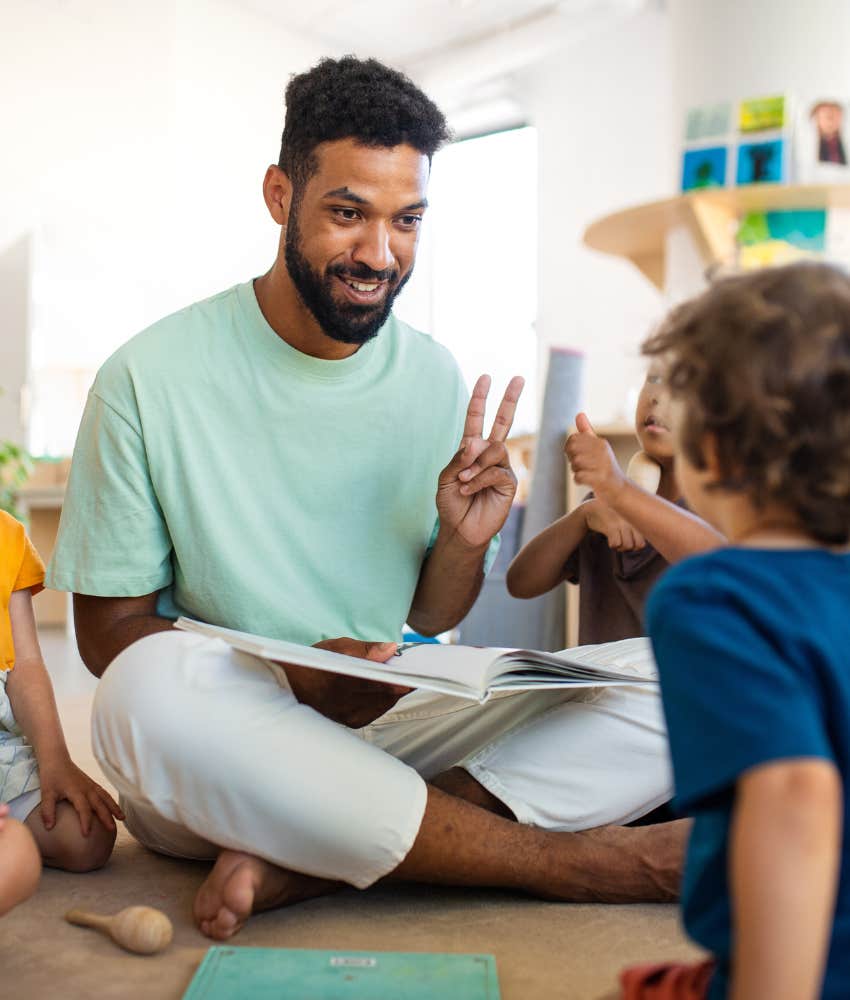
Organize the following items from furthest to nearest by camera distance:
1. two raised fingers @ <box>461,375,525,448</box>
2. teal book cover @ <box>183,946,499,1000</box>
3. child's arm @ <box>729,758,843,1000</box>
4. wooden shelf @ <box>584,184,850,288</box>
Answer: wooden shelf @ <box>584,184,850,288</box>
two raised fingers @ <box>461,375,525,448</box>
teal book cover @ <box>183,946,499,1000</box>
child's arm @ <box>729,758,843,1000</box>

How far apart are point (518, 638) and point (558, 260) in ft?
13.5

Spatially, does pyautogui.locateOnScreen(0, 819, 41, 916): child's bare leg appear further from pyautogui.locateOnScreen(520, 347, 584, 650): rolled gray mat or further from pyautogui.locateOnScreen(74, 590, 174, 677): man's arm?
pyautogui.locateOnScreen(520, 347, 584, 650): rolled gray mat

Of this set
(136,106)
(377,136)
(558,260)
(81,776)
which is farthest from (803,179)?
(136,106)

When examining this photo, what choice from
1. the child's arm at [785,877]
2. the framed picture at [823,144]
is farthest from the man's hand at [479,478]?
the framed picture at [823,144]

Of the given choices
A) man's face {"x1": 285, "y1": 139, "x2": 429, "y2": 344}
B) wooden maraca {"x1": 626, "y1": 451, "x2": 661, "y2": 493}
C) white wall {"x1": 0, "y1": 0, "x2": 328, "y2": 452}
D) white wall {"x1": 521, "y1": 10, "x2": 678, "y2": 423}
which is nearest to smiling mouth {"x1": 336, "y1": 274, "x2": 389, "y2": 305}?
man's face {"x1": 285, "y1": 139, "x2": 429, "y2": 344}

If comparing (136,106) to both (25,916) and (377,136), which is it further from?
(25,916)

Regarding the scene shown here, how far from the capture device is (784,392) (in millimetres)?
595

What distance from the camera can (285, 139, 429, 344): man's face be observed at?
1435mm

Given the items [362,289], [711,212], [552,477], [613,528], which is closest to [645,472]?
[613,528]

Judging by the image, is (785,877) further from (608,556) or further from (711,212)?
(711,212)

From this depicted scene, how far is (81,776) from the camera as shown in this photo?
1301 millimetres

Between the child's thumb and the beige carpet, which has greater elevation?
the child's thumb

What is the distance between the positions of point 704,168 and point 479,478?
180 centimetres

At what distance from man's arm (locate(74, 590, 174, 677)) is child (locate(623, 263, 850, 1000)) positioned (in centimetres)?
83
